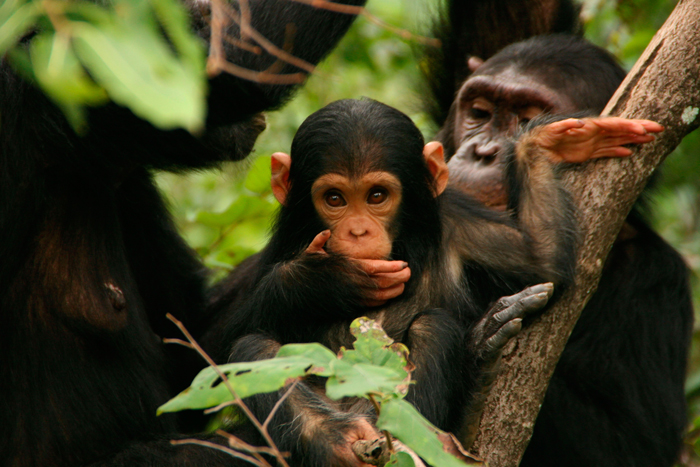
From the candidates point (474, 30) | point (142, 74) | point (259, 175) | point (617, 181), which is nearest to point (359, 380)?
point (142, 74)

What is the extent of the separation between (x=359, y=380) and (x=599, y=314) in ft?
8.47

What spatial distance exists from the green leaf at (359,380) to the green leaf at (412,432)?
0.07 metres

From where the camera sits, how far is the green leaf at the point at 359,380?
160 cm

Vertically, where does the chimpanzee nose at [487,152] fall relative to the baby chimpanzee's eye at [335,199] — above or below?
above

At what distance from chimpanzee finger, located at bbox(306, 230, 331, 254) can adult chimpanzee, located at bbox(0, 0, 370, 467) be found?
0.58m

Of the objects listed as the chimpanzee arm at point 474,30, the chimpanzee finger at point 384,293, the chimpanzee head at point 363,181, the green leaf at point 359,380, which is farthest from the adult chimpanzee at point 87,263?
the chimpanzee arm at point 474,30

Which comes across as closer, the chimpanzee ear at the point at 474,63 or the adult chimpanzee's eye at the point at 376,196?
the adult chimpanzee's eye at the point at 376,196

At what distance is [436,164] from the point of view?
343cm

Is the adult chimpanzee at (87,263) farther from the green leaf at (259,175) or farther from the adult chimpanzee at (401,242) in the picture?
the green leaf at (259,175)

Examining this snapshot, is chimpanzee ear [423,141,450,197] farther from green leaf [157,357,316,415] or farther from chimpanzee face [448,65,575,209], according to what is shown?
green leaf [157,357,316,415]

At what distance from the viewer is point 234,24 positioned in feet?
8.91

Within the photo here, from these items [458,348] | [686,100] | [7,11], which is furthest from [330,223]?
[7,11]

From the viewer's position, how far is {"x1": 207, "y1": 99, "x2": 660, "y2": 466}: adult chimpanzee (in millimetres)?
2986

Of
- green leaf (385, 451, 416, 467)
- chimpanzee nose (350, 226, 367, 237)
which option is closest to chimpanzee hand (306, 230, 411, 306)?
chimpanzee nose (350, 226, 367, 237)
